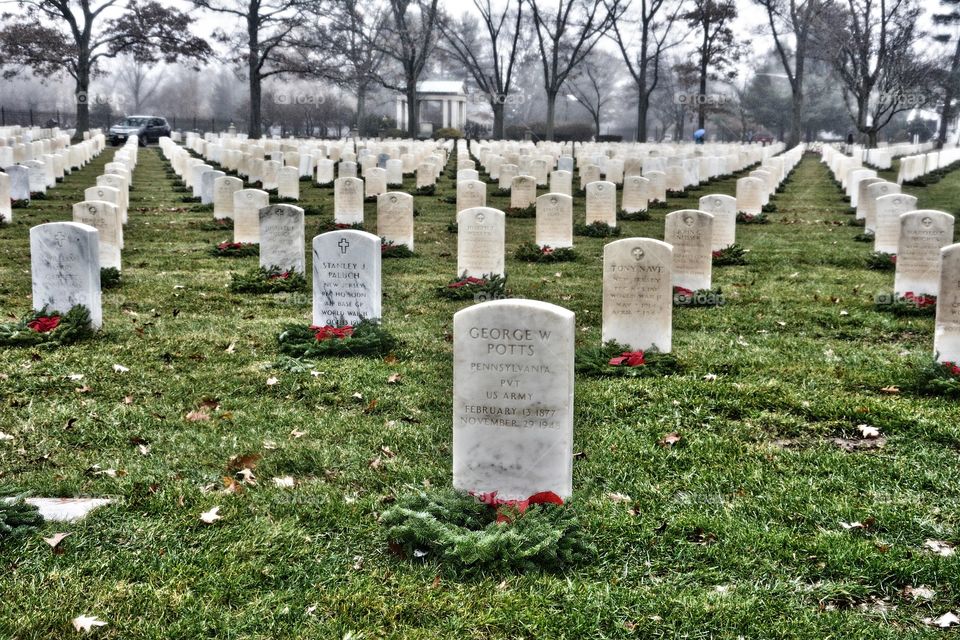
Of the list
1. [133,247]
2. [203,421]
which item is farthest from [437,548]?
[133,247]

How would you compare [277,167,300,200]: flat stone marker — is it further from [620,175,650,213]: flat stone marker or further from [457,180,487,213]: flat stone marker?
[620,175,650,213]: flat stone marker

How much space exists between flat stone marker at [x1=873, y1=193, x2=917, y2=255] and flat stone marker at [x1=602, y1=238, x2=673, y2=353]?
657 centimetres

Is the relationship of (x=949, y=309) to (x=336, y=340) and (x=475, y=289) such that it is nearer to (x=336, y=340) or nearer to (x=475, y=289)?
(x=336, y=340)

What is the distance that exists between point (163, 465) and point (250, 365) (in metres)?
2.27

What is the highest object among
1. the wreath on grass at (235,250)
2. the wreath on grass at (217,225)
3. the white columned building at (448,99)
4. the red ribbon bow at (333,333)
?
the white columned building at (448,99)

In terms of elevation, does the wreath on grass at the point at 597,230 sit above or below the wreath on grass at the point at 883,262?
above

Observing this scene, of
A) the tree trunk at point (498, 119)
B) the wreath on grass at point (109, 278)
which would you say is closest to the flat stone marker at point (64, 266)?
the wreath on grass at point (109, 278)

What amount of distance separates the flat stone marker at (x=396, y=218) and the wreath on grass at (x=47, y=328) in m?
5.92

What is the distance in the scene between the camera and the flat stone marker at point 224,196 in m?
16.7

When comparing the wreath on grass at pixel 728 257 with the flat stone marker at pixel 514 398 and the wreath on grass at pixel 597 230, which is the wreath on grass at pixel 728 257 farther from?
the flat stone marker at pixel 514 398

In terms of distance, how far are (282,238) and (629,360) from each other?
514cm

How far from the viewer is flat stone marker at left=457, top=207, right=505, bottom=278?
36.8 ft

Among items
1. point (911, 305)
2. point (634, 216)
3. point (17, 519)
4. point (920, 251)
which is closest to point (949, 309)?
point (911, 305)

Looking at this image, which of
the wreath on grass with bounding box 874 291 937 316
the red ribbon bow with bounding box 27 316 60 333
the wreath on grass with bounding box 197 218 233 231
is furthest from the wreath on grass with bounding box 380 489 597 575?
the wreath on grass with bounding box 197 218 233 231
